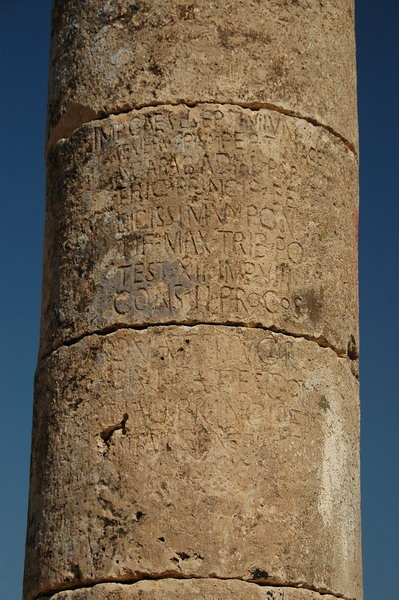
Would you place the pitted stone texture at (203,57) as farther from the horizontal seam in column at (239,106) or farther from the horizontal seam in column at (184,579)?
the horizontal seam in column at (184,579)

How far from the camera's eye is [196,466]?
552cm

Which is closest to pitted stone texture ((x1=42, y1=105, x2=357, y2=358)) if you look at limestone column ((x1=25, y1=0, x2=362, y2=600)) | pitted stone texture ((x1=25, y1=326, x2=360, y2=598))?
limestone column ((x1=25, y1=0, x2=362, y2=600))

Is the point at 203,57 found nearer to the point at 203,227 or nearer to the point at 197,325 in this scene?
the point at 203,227

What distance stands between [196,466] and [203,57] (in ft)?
6.57

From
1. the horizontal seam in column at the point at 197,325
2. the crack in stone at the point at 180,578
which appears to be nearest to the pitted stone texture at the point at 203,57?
the horizontal seam in column at the point at 197,325

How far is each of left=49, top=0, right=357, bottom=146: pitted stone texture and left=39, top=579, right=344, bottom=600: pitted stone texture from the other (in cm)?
228

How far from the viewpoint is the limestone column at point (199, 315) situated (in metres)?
5.53

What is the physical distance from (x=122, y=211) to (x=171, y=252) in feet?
1.15

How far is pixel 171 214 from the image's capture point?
19.2 feet

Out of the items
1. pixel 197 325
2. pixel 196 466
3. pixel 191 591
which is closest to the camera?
pixel 191 591

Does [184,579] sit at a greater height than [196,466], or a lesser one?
lesser

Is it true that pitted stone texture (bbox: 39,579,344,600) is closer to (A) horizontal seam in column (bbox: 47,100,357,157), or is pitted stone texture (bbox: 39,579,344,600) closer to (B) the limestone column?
(B) the limestone column

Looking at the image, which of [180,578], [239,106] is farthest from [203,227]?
[180,578]

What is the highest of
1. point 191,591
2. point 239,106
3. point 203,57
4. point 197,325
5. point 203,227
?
point 203,57
